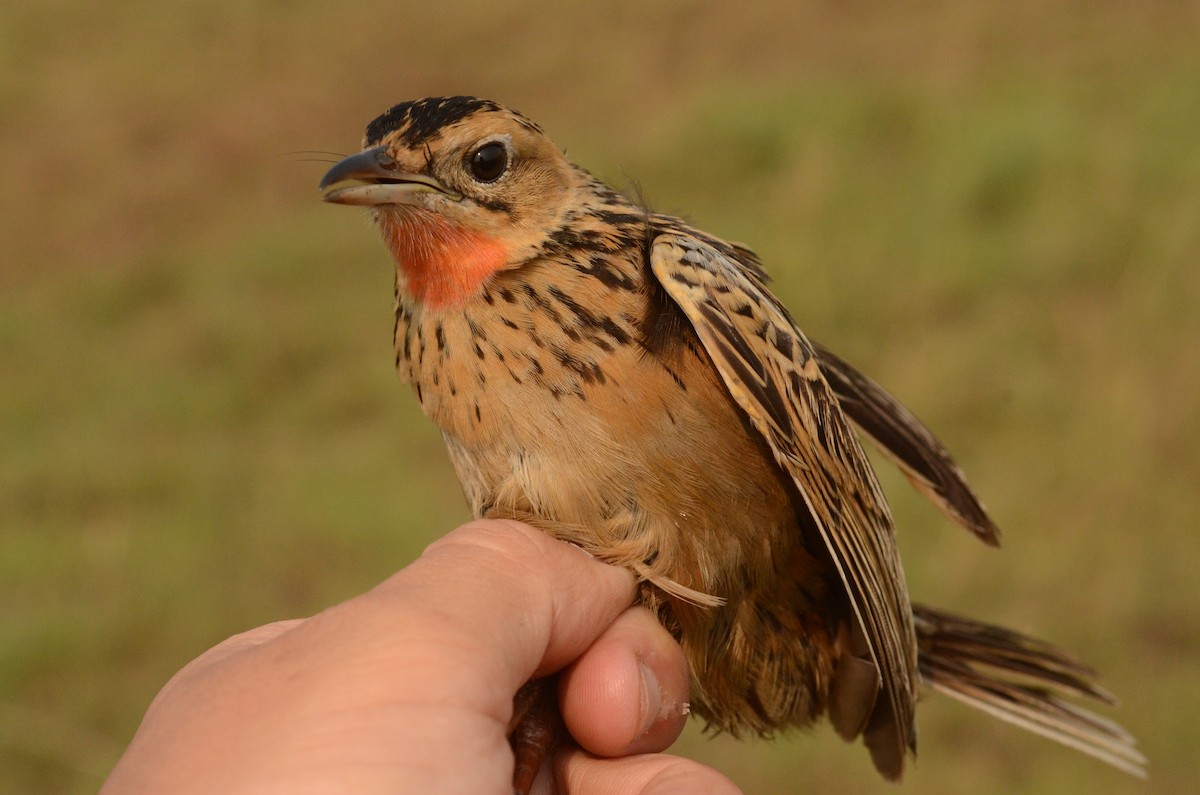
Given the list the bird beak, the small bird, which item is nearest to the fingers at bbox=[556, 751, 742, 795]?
the small bird

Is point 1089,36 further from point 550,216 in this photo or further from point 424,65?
point 550,216

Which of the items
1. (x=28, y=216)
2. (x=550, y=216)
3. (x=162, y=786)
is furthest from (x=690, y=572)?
(x=28, y=216)

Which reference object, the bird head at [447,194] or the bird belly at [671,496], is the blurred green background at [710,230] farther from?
the bird head at [447,194]

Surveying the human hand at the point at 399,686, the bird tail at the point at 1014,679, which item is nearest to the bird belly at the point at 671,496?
the human hand at the point at 399,686

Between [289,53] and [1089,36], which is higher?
[289,53]

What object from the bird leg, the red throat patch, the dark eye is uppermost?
the dark eye

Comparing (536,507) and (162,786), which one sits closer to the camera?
(162,786)

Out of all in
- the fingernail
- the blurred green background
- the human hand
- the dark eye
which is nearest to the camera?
the human hand

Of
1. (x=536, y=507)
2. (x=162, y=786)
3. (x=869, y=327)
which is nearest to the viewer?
(x=162, y=786)

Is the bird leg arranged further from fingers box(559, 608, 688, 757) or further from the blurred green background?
the blurred green background
